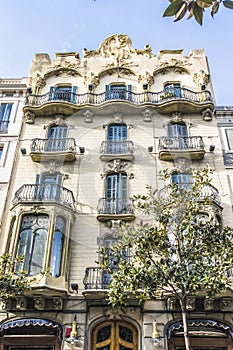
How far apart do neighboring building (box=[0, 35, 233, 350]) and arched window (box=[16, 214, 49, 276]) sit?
0.13ft

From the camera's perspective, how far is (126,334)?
12.6 m

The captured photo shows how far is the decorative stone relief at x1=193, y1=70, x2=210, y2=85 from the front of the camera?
1995 cm

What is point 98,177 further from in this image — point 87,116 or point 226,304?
point 226,304

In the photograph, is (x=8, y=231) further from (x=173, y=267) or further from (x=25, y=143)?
(x=173, y=267)

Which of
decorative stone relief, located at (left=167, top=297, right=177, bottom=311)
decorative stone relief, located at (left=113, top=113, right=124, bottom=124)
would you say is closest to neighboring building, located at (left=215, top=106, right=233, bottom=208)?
decorative stone relief, located at (left=113, top=113, right=124, bottom=124)

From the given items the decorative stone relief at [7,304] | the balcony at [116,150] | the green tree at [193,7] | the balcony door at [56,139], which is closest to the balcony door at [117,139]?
the balcony at [116,150]

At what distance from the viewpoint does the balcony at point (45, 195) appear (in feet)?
47.8

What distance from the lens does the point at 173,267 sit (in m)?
10.0

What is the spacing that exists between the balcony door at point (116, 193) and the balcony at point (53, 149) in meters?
2.30

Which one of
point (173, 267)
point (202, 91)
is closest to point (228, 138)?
point (202, 91)

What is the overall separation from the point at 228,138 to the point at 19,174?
35.3ft

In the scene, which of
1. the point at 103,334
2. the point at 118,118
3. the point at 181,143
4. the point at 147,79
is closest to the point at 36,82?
the point at 118,118

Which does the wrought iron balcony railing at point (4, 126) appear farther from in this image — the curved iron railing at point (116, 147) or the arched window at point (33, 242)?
the arched window at point (33, 242)

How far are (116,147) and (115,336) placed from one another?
8.77 meters
